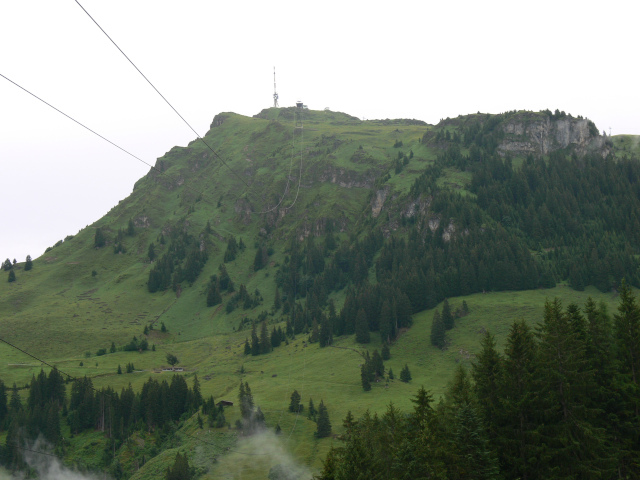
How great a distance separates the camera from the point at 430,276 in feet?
628

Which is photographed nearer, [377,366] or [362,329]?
[377,366]

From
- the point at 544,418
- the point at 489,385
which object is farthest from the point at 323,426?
the point at 544,418

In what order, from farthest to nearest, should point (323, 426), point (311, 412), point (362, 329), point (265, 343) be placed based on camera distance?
point (265, 343)
point (362, 329)
point (311, 412)
point (323, 426)

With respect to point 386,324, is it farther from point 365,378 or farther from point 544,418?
point 544,418

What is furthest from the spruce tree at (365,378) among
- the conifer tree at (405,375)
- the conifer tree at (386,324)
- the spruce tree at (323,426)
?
the conifer tree at (386,324)

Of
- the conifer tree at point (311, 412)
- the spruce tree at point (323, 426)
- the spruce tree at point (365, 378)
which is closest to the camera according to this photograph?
the spruce tree at point (323, 426)

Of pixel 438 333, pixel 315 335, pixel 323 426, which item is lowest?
pixel 323 426

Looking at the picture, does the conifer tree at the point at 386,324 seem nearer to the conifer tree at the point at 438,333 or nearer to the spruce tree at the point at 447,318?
the conifer tree at the point at 438,333

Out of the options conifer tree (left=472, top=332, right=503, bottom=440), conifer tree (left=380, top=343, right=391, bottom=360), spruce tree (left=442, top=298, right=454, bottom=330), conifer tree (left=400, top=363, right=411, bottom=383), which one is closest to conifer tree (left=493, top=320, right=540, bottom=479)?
conifer tree (left=472, top=332, right=503, bottom=440)

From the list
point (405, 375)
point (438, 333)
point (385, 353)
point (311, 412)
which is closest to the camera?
point (311, 412)

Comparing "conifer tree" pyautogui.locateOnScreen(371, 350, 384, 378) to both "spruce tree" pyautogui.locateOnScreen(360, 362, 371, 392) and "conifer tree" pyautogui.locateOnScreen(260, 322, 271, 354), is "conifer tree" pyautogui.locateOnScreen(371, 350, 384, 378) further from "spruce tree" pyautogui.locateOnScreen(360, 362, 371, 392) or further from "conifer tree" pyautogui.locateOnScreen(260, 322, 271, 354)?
"conifer tree" pyautogui.locateOnScreen(260, 322, 271, 354)

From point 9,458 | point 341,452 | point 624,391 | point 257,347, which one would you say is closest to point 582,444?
point 624,391

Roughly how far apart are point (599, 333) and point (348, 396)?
8769cm

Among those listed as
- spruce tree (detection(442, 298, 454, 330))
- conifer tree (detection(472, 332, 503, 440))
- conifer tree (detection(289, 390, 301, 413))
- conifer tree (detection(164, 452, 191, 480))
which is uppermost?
conifer tree (detection(472, 332, 503, 440))
